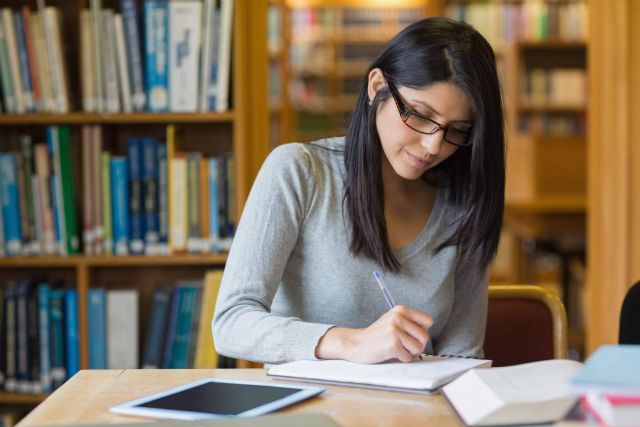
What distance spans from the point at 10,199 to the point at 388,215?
1.38 meters

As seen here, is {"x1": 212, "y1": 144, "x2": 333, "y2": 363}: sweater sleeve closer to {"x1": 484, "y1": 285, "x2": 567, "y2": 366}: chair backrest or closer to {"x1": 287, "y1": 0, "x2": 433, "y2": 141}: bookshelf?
{"x1": 484, "y1": 285, "x2": 567, "y2": 366}: chair backrest

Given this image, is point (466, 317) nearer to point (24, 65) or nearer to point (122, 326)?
point (122, 326)

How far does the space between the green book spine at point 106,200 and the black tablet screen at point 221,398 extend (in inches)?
59.1

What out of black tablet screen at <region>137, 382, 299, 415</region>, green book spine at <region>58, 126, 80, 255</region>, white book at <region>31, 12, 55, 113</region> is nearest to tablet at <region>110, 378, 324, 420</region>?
black tablet screen at <region>137, 382, 299, 415</region>

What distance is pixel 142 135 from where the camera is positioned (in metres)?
2.72

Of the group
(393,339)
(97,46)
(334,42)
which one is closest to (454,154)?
(393,339)

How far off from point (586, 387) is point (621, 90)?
2445mm

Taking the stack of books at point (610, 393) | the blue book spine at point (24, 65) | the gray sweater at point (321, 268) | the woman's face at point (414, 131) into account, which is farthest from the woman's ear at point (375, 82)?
the blue book spine at point (24, 65)

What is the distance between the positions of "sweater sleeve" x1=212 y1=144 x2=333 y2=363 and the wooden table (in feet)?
0.30

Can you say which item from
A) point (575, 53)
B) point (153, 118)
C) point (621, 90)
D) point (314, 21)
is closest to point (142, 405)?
point (153, 118)

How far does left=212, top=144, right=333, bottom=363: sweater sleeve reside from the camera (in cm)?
132

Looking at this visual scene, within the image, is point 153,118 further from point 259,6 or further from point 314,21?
point 314,21

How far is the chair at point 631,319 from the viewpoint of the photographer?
1434mm

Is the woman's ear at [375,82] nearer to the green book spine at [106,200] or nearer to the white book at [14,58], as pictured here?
the green book spine at [106,200]
